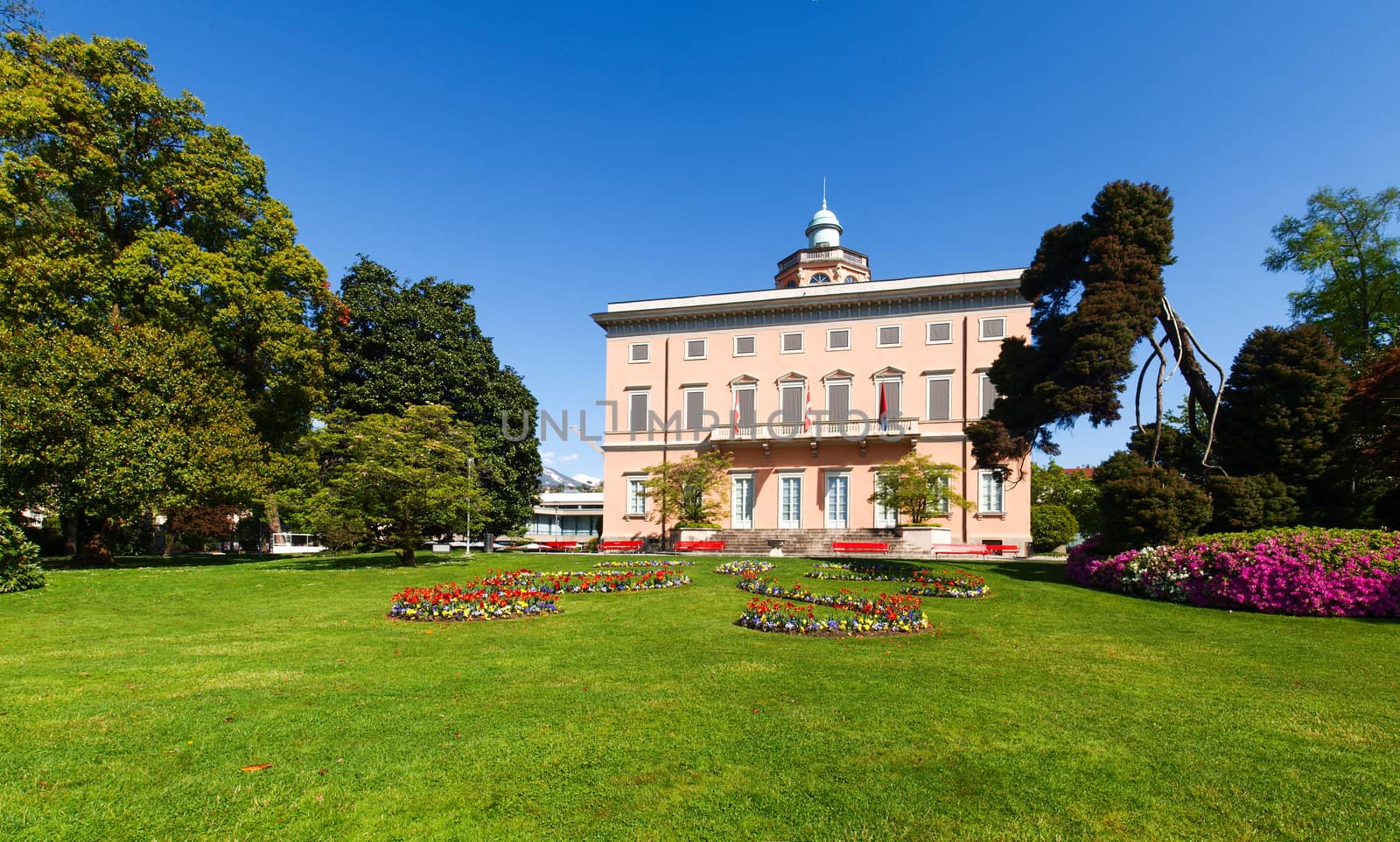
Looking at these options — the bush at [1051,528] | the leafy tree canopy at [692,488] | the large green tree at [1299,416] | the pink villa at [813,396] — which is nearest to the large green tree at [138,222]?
the leafy tree canopy at [692,488]

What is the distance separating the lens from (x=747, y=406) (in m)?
32.4

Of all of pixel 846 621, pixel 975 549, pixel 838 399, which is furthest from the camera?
pixel 838 399

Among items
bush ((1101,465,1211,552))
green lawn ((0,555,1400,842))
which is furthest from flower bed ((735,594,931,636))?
bush ((1101,465,1211,552))

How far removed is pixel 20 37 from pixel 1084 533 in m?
50.5

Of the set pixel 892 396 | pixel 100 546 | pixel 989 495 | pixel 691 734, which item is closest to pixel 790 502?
pixel 892 396

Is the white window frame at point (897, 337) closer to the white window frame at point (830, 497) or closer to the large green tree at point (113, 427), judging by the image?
the white window frame at point (830, 497)

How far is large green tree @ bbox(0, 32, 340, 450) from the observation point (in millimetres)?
18812

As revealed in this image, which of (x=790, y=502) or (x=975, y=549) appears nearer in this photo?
(x=975, y=549)

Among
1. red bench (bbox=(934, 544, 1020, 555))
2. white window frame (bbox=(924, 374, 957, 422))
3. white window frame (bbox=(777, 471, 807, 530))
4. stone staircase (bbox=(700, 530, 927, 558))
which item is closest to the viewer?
red bench (bbox=(934, 544, 1020, 555))

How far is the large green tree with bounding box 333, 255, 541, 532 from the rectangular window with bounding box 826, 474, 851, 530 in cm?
1348

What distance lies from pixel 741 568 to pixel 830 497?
535 inches

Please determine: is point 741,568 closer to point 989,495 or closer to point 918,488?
point 918,488

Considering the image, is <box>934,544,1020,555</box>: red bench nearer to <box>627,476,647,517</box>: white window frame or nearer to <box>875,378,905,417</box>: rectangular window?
<box>875,378,905,417</box>: rectangular window

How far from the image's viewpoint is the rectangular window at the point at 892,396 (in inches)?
1192
